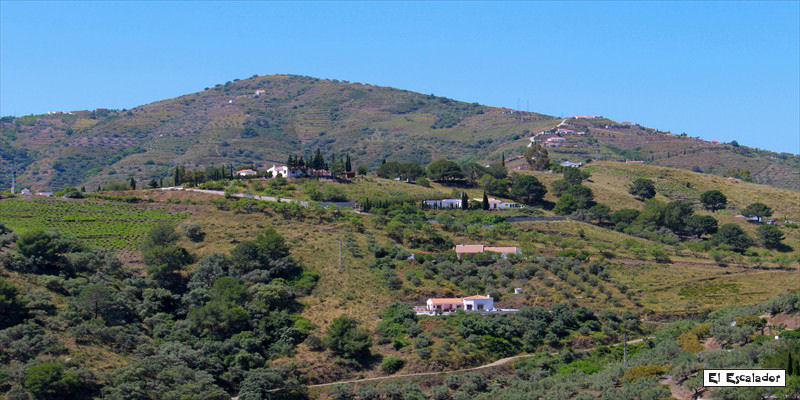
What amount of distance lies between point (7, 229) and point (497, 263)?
125ft

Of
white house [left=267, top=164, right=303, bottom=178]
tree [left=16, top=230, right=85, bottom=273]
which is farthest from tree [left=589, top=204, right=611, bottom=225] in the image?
tree [left=16, top=230, right=85, bottom=273]

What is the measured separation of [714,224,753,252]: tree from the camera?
274ft

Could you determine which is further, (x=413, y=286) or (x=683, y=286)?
(x=683, y=286)

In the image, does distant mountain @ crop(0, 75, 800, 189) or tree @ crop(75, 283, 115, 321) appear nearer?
tree @ crop(75, 283, 115, 321)

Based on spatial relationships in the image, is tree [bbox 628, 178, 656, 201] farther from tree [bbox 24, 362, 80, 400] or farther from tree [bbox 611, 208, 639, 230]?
tree [bbox 24, 362, 80, 400]

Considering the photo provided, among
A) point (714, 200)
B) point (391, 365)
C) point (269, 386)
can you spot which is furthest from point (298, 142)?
point (269, 386)

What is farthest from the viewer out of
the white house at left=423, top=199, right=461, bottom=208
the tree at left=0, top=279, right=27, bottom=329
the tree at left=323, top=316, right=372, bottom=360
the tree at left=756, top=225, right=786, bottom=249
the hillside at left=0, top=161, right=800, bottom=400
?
the white house at left=423, top=199, right=461, bottom=208

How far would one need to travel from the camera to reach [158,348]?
48938mm

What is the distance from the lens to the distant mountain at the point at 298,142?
5812 inches

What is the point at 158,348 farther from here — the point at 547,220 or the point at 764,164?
the point at 764,164

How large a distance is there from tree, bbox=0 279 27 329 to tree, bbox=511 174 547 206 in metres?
62.6

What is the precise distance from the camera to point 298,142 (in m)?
177

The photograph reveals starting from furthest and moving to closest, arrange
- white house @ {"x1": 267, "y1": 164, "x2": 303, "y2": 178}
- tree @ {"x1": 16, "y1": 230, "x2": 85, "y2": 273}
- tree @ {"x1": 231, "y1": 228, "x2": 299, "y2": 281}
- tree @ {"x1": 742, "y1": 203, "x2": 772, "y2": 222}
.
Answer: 1. tree @ {"x1": 742, "y1": 203, "x2": 772, "y2": 222}
2. white house @ {"x1": 267, "y1": 164, "x2": 303, "y2": 178}
3. tree @ {"x1": 231, "y1": 228, "x2": 299, "y2": 281}
4. tree @ {"x1": 16, "y1": 230, "x2": 85, "y2": 273}

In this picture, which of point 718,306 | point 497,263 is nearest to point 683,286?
point 718,306
